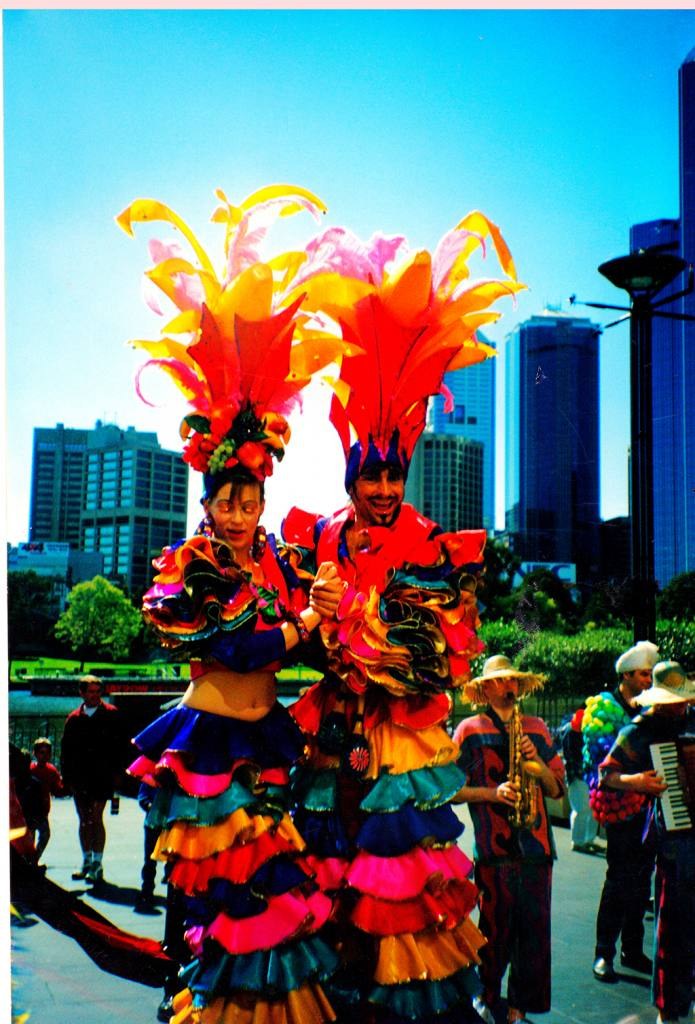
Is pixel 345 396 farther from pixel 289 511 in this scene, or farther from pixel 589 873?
pixel 589 873

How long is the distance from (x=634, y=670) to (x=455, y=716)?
21.8 inches

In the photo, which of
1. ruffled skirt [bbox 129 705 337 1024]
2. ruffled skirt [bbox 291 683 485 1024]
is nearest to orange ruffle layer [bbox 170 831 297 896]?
ruffled skirt [bbox 129 705 337 1024]

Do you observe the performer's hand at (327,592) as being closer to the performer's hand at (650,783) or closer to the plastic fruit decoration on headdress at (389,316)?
the plastic fruit decoration on headdress at (389,316)

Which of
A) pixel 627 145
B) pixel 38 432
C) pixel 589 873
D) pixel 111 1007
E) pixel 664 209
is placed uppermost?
pixel 627 145

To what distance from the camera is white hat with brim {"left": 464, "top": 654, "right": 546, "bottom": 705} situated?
8.53 feet

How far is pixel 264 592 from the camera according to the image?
90.0 inches

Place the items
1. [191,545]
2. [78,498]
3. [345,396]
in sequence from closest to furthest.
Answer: [191,545]
[345,396]
[78,498]

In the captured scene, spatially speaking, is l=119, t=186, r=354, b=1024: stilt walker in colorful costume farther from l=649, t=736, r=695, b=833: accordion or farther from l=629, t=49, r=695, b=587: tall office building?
l=629, t=49, r=695, b=587: tall office building

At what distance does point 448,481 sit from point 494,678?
608mm

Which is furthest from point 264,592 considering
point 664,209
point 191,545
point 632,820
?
point 664,209

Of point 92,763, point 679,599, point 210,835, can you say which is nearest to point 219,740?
point 210,835

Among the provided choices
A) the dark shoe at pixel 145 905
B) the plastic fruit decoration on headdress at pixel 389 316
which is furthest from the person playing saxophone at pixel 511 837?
the dark shoe at pixel 145 905

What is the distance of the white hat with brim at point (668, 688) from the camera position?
261 cm

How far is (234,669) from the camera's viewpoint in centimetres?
222
